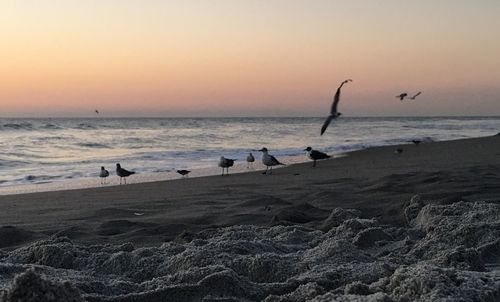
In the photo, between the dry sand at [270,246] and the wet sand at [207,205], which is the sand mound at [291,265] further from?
the wet sand at [207,205]

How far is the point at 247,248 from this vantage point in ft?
12.3

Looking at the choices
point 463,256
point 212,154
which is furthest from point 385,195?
point 212,154

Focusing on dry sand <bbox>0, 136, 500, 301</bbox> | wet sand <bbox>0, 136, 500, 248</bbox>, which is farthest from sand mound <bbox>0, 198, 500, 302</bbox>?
wet sand <bbox>0, 136, 500, 248</bbox>

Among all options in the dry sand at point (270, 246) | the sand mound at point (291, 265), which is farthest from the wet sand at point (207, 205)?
the sand mound at point (291, 265)

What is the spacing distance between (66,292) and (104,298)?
0.87 meters

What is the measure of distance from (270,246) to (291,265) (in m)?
0.69

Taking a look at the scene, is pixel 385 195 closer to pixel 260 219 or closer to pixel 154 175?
pixel 260 219

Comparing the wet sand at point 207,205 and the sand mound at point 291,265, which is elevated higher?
the sand mound at point 291,265

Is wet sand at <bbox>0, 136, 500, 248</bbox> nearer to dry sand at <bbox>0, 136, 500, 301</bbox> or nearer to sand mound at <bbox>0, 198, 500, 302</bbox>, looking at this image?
dry sand at <bbox>0, 136, 500, 301</bbox>

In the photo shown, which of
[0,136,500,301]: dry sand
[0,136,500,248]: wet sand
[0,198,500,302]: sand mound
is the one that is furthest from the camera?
[0,136,500,248]: wet sand

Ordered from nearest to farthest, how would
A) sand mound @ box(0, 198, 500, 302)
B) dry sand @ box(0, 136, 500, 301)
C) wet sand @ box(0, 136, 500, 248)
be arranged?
sand mound @ box(0, 198, 500, 302) → dry sand @ box(0, 136, 500, 301) → wet sand @ box(0, 136, 500, 248)

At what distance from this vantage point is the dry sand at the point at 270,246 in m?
2.43

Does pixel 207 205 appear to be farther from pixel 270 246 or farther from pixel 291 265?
pixel 291 265

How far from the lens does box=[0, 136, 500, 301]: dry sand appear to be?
243 centimetres
